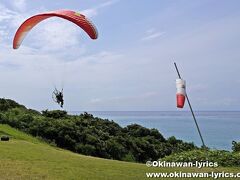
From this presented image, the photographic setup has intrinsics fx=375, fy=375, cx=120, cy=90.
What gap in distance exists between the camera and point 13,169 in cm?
1288

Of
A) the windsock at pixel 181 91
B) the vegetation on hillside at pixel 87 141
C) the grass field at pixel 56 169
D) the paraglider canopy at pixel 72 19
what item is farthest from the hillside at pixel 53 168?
the vegetation on hillside at pixel 87 141

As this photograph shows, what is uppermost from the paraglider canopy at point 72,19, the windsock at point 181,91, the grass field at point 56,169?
the paraglider canopy at point 72,19

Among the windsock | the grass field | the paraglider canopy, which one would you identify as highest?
the paraglider canopy

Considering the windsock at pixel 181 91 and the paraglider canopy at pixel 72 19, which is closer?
the windsock at pixel 181 91

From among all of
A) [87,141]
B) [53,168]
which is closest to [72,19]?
[53,168]

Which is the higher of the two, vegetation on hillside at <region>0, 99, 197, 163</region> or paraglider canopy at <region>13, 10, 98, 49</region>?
paraglider canopy at <region>13, 10, 98, 49</region>

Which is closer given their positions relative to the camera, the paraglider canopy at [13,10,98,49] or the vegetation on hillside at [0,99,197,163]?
the paraglider canopy at [13,10,98,49]

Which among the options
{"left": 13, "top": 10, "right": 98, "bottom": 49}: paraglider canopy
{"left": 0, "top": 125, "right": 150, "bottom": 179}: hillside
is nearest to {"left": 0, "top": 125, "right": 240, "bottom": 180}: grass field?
{"left": 0, "top": 125, "right": 150, "bottom": 179}: hillside

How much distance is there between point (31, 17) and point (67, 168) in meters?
6.78

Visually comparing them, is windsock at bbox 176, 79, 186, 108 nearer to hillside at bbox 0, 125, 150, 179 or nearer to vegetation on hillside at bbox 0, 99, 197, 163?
hillside at bbox 0, 125, 150, 179

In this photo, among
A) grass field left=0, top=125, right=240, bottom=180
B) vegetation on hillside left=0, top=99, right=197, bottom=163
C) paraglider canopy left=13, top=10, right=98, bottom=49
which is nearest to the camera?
grass field left=0, top=125, right=240, bottom=180

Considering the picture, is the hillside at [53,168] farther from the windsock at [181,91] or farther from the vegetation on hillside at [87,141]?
the vegetation on hillside at [87,141]

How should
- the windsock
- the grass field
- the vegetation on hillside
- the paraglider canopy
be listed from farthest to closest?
the vegetation on hillside, the paraglider canopy, the grass field, the windsock

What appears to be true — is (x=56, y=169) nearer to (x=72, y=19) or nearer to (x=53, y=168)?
(x=53, y=168)
